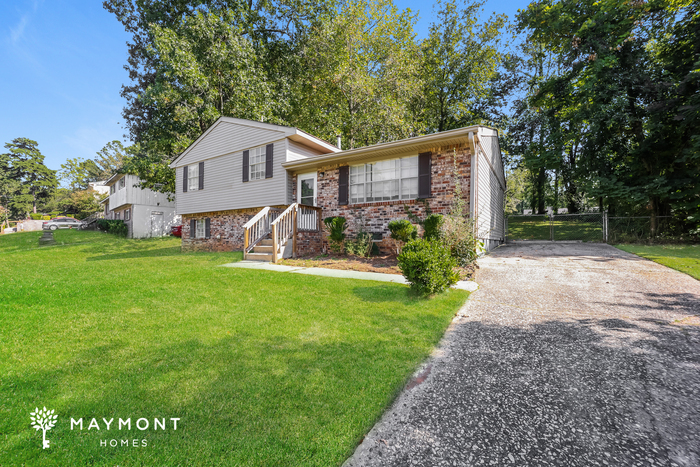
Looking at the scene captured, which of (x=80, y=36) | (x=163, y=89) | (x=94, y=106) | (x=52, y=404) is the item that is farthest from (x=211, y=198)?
(x=94, y=106)

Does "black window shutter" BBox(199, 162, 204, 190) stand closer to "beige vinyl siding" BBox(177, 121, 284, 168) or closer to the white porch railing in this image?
"beige vinyl siding" BBox(177, 121, 284, 168)

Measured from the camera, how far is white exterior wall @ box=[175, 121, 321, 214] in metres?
11.4

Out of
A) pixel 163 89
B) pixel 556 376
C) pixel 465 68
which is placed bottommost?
pixel 556 376

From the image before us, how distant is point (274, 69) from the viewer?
19172 millimetres

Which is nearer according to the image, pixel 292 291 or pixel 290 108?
pixel 292 291

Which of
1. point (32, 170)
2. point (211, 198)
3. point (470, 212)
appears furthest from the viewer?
point (32, 170)

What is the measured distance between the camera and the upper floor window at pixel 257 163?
12.0 m

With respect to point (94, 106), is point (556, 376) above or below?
below

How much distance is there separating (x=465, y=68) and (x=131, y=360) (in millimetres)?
22432

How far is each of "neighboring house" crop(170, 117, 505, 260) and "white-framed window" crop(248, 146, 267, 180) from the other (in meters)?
0.04

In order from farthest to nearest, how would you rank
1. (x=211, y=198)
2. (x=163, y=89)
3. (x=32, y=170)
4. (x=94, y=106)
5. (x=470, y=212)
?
(x=32, y=170), (x=94, y=106), (x=163, y=89), (x=211, y=198), (x=470, y=212)

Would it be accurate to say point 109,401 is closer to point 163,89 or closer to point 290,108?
point 163,89

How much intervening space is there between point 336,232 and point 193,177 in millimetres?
9598

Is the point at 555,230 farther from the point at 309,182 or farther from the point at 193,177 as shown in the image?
the point at 193,177
